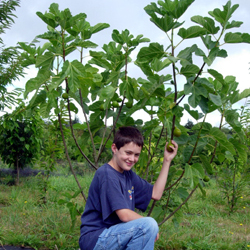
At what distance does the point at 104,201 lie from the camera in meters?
1.79

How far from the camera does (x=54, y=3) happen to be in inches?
76.4

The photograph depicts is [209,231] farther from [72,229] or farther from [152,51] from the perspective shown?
[152,51]

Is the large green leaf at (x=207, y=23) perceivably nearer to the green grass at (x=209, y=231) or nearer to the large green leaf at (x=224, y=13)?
the large green leaf at (x=224, y=13)

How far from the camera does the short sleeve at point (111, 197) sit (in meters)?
1.75

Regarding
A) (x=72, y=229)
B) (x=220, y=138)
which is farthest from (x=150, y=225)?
(x=72, y=229)

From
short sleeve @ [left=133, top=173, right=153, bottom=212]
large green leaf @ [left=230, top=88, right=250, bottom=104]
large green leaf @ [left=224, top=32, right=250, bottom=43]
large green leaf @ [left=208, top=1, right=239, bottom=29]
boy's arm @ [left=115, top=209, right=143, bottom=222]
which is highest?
large green leaf @ [left=208, top=1, right=239, bottom=29]

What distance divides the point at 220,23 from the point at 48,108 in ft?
4.25

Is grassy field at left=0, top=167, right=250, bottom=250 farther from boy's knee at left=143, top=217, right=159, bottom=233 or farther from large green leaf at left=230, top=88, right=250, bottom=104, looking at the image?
large green leaf at left=230, top=88, right=250, bottom=104

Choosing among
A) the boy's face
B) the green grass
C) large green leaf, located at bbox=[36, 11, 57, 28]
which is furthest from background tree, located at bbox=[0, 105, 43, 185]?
the boy's face

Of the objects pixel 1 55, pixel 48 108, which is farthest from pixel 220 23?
pixel 1 55

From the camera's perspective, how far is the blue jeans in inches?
67.1

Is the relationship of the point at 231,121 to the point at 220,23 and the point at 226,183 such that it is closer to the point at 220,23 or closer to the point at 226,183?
the point at 220,23

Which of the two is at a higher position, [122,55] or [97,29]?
[97,29]

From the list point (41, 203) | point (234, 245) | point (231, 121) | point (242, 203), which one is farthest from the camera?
point (242, 203)
